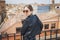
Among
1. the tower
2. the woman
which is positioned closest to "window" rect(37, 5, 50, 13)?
the tower

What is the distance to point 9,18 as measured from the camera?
114 inches

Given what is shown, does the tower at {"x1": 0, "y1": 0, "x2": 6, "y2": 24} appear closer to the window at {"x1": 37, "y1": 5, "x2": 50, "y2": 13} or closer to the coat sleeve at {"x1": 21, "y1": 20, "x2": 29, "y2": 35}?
the window at {"x1": 37, "y1": 5, "x2": 50, "y2": 13}

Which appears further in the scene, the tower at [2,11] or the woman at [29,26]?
the tower at [2,11]

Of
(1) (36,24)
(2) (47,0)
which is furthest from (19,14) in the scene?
(1) (36,24)

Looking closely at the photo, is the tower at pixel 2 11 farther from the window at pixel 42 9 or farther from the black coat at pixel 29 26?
the black coat at pixel 29 26

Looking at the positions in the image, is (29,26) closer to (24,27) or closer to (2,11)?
(24,27)

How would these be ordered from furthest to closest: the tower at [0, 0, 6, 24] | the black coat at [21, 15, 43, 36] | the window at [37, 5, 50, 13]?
1. the window at [37, 5, 50, 13]
2. the tower at [0, 0, 6, 24]
3. the black coat at [21, 15, 43, 36]

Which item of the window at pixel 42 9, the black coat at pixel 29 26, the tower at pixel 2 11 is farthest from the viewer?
the window at pixel 42 9

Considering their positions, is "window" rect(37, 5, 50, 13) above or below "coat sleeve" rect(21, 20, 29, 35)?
above

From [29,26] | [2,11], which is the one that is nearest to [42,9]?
[2,11]

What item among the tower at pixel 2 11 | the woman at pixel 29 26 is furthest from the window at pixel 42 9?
the woman at pixel 29 26

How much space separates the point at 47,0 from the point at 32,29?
1685 mm

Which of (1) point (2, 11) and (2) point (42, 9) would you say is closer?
(1) point (2, 11)

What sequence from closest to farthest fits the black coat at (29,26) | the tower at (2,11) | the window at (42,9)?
the black coat at (29,26)
the tower at (2,11)
the window at (42,9)
